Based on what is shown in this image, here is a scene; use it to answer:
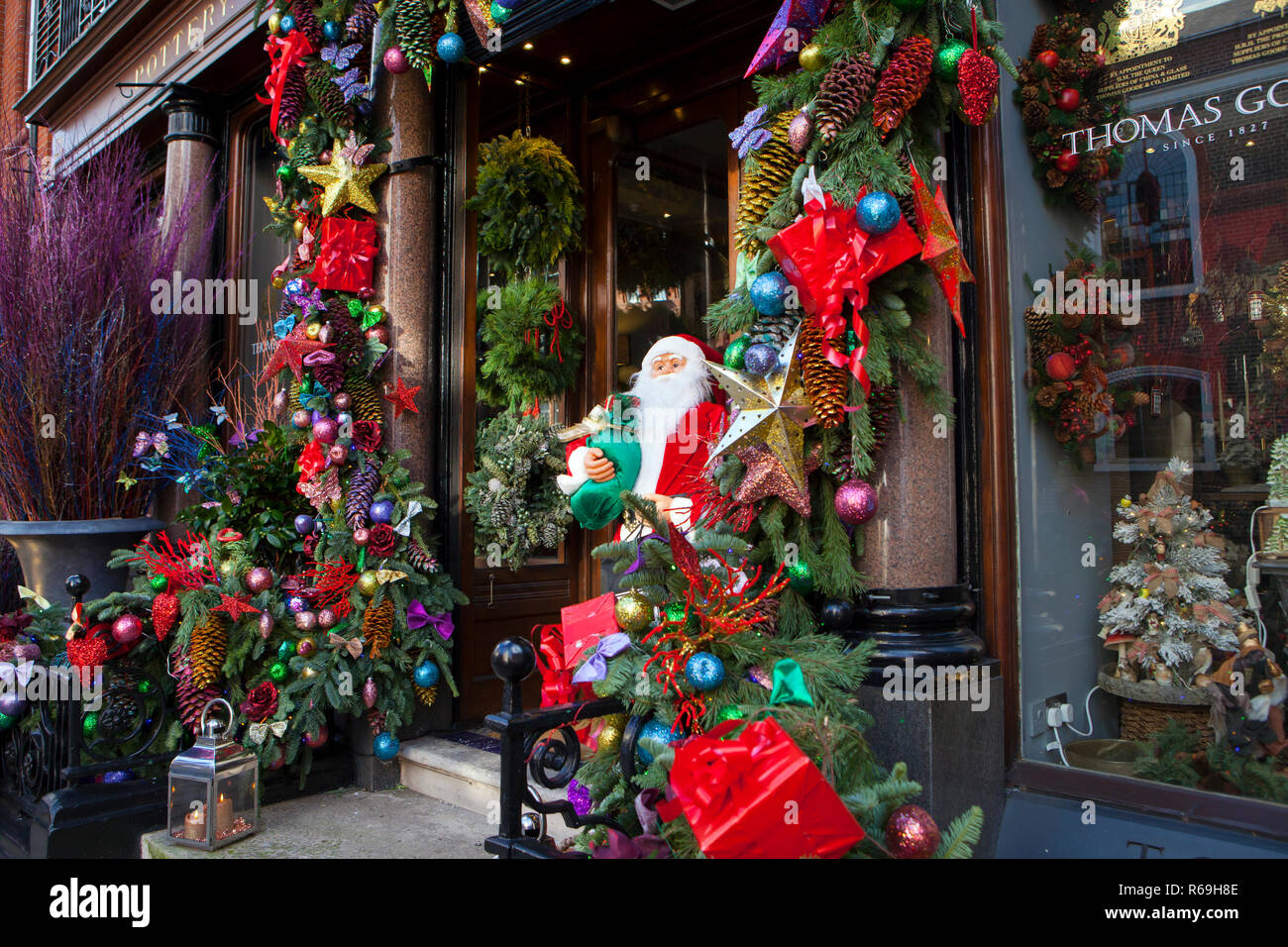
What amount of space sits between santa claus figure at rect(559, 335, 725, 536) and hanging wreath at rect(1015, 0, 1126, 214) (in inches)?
62.1

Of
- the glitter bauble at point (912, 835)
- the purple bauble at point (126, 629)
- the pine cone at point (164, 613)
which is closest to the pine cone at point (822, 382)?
the glitter bauble at point (912, 835)

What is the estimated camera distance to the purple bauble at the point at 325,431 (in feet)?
13.4

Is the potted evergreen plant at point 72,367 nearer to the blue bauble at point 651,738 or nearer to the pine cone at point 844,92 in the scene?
the blue bauble at point 651,738

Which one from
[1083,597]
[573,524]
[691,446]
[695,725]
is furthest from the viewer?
[573,524]

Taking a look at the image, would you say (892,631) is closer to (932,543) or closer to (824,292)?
(932,543)

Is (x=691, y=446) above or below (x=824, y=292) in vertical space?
below

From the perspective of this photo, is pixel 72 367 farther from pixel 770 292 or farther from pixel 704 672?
pixel 704 672

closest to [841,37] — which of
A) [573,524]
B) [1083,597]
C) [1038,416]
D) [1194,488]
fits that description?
[1038,416]

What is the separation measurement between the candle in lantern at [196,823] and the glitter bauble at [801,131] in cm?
310

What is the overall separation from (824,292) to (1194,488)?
4.51 feet

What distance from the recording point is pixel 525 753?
7.85 ft

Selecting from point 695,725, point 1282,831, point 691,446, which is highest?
point 691,446

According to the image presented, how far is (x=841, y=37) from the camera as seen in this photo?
2736 mm

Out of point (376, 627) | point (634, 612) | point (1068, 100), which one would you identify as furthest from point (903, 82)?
point (376, 627)
